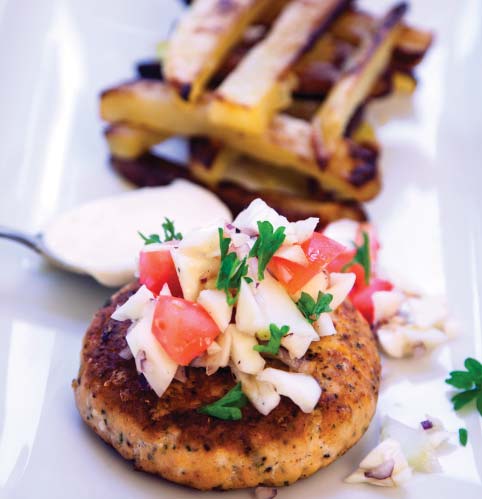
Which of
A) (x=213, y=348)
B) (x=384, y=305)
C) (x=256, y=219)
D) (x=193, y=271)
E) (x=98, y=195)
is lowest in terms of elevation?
(x=98, y=195)

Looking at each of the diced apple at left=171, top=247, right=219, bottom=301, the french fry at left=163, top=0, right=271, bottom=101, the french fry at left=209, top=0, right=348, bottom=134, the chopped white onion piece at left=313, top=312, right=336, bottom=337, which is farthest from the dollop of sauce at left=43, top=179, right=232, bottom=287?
the chopped white onion piece at left=313, top=312, right=336, bottom=337

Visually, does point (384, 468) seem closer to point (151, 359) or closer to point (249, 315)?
point (249, 315)

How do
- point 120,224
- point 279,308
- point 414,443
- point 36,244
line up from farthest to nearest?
point 120,224 → point 36,244 → point 414,443 → point 279,308

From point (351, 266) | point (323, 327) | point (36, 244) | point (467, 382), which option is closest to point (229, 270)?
point (323, 327)

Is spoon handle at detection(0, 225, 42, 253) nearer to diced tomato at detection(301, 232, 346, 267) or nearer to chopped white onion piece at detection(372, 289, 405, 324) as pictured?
diced tomato at detection(301, 232, 346, 267)

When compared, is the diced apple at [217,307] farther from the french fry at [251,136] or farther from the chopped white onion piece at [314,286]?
the french fry at [251,136]

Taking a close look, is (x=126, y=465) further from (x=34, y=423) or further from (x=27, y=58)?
(x=27, y=58)

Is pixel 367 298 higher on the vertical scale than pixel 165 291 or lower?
lower
